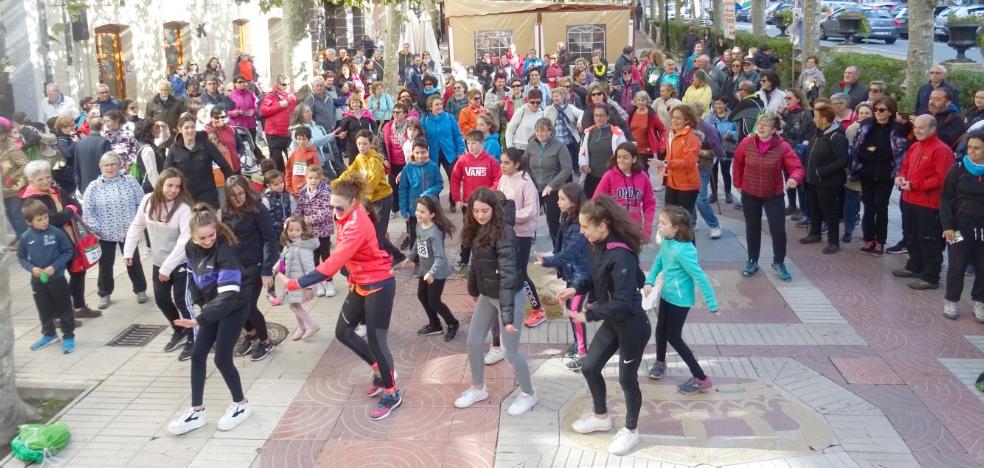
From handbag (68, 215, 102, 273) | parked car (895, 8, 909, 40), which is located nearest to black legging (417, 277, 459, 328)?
handbag (68, 215, 102, 273)

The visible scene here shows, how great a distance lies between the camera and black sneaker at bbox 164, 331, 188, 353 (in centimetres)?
787

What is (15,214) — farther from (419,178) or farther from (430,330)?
(430,330)

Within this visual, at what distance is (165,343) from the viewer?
26.4ft

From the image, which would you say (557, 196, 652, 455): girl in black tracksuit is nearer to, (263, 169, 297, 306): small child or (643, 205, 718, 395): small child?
(643, 205, 718, 395): small child

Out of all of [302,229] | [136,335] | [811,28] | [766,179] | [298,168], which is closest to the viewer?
[302,229]

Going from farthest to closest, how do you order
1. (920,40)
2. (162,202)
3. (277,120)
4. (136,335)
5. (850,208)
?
(920,40)
(277,120)
(850,208)
(136,335)
(162,202)

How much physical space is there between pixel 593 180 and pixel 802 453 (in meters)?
→ 4.79

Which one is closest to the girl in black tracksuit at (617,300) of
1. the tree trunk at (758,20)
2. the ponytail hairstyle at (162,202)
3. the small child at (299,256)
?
the small child at (299,256)

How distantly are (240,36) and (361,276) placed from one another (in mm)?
21088

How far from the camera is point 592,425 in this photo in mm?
6039

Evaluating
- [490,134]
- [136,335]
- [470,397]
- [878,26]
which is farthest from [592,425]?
[878,26]

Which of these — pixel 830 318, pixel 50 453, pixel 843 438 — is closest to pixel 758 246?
pixel 830 318

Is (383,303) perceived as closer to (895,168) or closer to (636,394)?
(636,394)

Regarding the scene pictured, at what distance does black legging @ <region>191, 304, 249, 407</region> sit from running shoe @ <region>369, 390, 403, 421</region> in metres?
1.02
